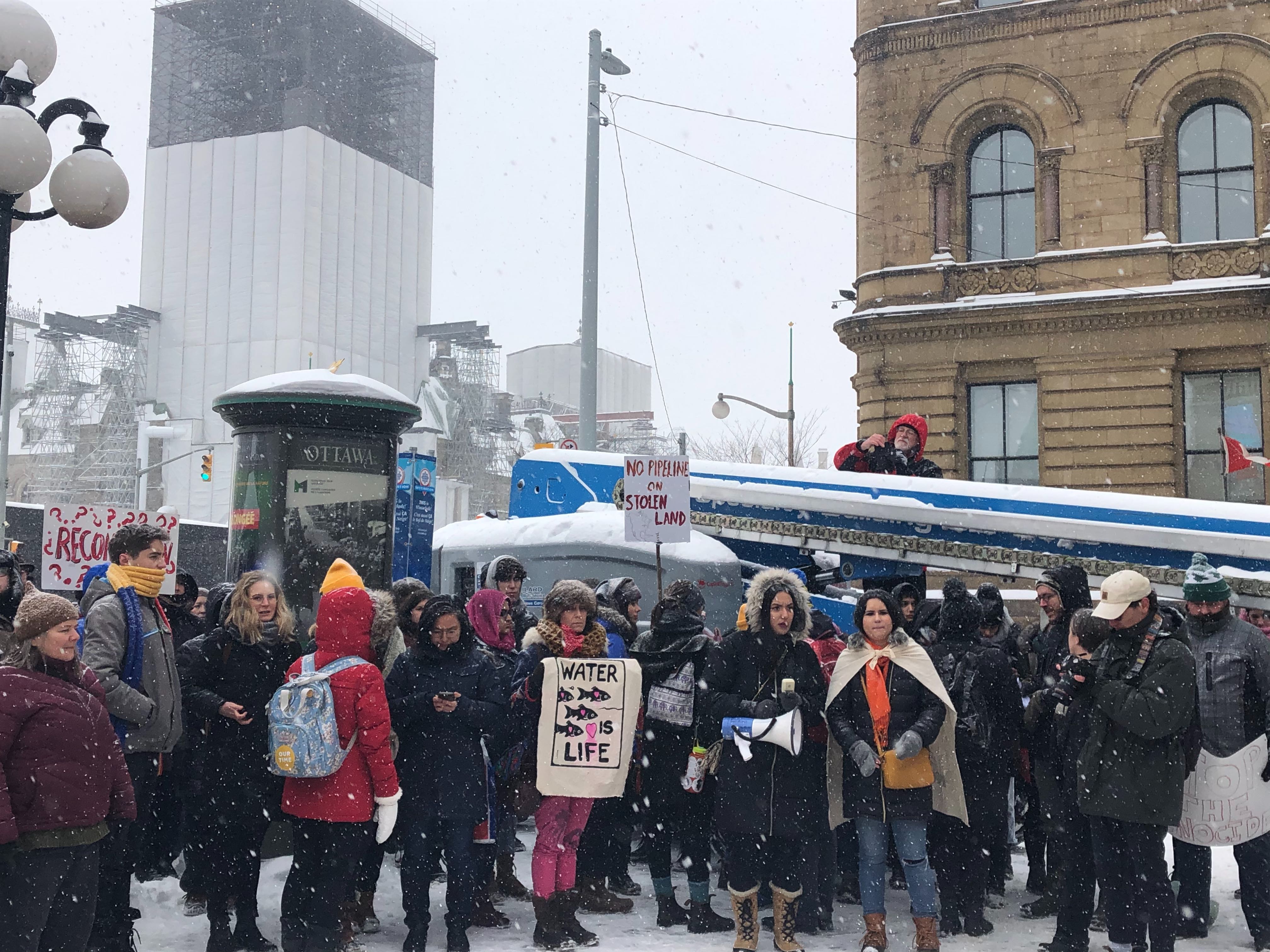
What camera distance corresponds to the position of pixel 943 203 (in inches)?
864

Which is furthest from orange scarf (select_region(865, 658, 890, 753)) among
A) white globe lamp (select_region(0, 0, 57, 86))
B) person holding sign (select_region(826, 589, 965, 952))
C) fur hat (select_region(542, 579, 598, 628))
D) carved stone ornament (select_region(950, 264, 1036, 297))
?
carved stone ornament (select_region(950, 264, 1036, 297))

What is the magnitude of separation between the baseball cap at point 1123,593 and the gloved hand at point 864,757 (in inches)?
51.2

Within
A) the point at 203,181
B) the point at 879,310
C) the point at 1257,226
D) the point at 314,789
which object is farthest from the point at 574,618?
the point at 203,181

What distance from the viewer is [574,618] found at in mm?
6641

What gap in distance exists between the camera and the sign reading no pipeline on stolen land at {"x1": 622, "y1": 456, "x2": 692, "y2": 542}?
9.98 m

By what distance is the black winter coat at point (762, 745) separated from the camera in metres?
6.31

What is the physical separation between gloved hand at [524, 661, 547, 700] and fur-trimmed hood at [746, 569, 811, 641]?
1094 millimetres

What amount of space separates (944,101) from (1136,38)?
3.17 m

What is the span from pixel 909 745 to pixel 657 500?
4164 mm

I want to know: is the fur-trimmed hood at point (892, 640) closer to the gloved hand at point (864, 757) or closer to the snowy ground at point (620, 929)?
the gloved hand at point (864, 757)

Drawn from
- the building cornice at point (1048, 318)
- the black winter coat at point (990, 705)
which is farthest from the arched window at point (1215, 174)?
the black winter coat at point (990, 705)

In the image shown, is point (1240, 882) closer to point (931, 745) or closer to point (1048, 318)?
point (931, 745)

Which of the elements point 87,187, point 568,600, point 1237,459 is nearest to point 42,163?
point 87,187

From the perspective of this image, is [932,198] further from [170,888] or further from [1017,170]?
[170,888]
